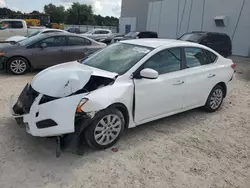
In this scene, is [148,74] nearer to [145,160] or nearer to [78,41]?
[145,160]

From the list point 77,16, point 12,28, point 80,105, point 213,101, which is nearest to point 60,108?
point 80,105

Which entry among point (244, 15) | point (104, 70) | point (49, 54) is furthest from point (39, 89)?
point (244, 15)

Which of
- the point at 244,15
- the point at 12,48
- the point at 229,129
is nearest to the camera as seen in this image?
the point at 229,129

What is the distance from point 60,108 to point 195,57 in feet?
9.38

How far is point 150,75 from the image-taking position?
11.7ft

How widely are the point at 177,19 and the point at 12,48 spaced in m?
16.6

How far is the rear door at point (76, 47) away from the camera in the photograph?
8.45m

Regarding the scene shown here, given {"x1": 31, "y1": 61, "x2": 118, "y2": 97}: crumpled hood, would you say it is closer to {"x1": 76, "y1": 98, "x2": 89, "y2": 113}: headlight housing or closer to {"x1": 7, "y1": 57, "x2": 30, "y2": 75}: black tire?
{"x1": 76, "y1": 98, "x2": 89, "y2": 113}: headlight housing

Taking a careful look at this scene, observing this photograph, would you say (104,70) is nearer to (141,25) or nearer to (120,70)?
(120,70)

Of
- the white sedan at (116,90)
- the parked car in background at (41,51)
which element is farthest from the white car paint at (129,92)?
the parked car in background at (41,51)

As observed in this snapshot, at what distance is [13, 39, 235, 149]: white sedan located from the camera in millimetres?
3117

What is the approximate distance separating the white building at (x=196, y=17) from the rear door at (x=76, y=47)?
38.1 ft

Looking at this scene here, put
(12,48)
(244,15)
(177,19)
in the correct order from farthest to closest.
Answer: (177,19), (244,15), (12,48)

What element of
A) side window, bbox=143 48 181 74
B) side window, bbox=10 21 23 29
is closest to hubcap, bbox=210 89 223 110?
side window, bbox=143 48 181 74
